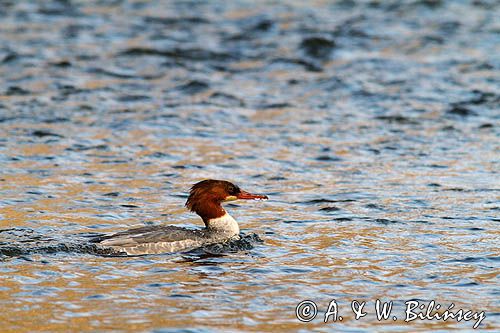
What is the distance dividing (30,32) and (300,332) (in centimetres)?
1701

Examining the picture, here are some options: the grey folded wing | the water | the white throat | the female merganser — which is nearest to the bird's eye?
the female merganser

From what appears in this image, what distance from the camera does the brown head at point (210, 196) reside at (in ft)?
40.9

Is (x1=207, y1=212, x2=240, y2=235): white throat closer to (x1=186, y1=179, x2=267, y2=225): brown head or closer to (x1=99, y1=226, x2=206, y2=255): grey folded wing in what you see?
(x1=186, y1=179, x2=267, y2=225): brown head

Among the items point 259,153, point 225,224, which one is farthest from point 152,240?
point 259,153

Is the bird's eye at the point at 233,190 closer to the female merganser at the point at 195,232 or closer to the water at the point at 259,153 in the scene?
the female merganser at the point at 195,232

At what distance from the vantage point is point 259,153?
16656mm

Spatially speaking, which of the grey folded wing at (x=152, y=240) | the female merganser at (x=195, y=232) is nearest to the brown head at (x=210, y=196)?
the female merganser at (x=195, y=232)

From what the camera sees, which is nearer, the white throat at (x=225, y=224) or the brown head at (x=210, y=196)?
the white throat at (x=225, y=224)

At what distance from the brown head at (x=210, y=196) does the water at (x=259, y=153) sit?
621mm

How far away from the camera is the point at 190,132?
17.8m

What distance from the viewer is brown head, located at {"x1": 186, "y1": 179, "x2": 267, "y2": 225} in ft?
40.9

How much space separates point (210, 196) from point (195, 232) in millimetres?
535

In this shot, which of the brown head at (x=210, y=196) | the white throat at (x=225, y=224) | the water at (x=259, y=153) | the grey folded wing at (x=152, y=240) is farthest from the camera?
the brown head at (x=210, y=196)

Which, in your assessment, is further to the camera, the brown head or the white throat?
the brown head
